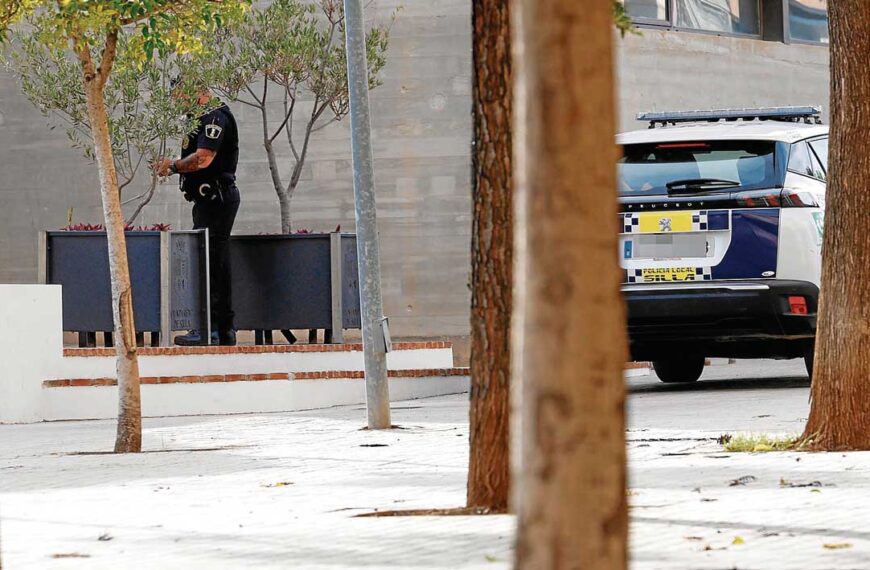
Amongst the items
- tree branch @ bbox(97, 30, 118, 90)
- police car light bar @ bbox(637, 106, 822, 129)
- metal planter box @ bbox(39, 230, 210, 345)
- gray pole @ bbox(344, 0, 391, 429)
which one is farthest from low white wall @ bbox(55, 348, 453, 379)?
tree branch @ bbox(97, 30, 118, 90)

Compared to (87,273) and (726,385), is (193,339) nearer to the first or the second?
(87,273)

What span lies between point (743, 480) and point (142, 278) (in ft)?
32.3

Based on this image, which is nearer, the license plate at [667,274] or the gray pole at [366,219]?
the gray pole at [366,219]

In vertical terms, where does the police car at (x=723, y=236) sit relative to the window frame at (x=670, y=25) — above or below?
below

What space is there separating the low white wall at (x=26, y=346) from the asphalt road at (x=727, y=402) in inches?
204

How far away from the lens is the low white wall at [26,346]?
14.9 m

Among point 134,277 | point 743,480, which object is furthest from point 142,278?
point 743,480

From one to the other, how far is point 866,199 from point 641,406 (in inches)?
184

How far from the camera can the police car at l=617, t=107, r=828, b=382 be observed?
41.8ft

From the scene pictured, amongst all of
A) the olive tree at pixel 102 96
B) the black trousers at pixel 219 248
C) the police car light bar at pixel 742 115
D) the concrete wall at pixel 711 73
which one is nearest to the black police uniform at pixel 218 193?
the black trousers at pixel 219 248

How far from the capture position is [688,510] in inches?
276

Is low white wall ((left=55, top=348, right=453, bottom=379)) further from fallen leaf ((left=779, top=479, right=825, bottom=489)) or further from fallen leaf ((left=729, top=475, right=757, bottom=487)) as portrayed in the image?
fallen leaf ((left=779, top=479, right=825, bottom=489))

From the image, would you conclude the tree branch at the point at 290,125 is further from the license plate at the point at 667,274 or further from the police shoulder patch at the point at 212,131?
the license plate at the point at 667,274

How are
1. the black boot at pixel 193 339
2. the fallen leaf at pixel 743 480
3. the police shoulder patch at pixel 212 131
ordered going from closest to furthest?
1. the fallen leaf at pixel 743 480
2. the police shoulder patch at pixel 212 131
3. the black boot at pixel 193 339
